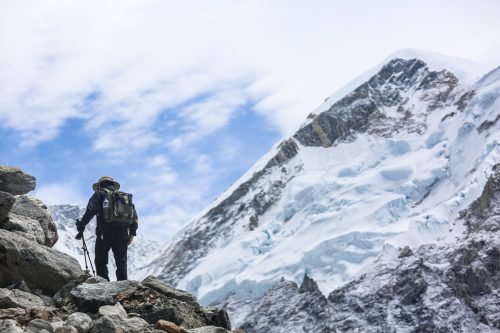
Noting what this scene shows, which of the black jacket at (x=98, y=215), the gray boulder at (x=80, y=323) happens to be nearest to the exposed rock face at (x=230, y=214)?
the black jacket at (x=98, y=215)

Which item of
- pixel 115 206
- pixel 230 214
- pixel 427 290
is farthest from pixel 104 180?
pixel 230 214

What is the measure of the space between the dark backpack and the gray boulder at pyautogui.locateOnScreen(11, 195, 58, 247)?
1.16 meters

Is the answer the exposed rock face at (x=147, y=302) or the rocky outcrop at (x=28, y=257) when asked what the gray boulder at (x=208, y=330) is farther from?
the rocky outcrop at (x=28, y=257)

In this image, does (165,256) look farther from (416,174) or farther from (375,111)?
(416,174)

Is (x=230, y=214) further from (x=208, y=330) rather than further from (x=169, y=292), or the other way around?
(x=208, y=330)

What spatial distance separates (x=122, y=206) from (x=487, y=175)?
11120 cm

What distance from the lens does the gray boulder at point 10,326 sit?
7898 millimetres

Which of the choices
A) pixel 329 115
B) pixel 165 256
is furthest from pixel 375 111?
pixel 165 256

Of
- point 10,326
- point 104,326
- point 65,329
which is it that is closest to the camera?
point 10,326

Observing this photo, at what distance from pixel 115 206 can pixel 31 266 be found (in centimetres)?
231

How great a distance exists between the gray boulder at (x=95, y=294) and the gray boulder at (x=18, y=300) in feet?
1.43

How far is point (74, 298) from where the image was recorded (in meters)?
10.2

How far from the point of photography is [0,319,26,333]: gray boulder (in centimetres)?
790

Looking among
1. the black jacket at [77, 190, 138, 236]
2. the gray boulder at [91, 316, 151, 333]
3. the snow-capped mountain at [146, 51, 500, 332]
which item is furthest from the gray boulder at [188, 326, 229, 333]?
the snow-capped mountain at [146, 51, 500, 332]
